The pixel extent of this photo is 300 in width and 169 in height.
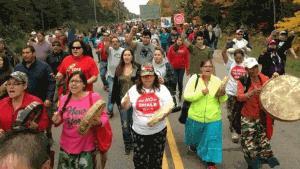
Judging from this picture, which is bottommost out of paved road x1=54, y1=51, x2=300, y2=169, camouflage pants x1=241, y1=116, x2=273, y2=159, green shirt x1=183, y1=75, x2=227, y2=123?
paved road x1=54, y1=51, x2=300, y2=169

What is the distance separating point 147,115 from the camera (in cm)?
612

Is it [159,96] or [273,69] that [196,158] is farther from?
[273,69]

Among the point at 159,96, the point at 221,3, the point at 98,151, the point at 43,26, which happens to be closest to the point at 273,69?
the point at 159,96

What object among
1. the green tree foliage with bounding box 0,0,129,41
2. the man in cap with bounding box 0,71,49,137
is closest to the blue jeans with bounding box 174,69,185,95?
the man in cap with bounding box 0,71,49,137

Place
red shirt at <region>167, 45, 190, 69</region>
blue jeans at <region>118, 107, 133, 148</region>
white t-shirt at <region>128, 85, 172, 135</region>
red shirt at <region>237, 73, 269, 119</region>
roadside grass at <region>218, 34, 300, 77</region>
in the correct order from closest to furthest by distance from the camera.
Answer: white t-shirt at <region>128, 85, 172, 135</region> → red shirt at <region>237, 73, 269, 119</region> → blue jeans at <region>118, 107, 133, 148</region> → red shirt at <region>167, 45, 190, 69</region> → roadside grass at <region>218, 34, 300, 77</region>

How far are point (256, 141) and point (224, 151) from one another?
154 cm

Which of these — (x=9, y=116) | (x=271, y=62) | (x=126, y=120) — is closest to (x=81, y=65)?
(x=126, y=120)

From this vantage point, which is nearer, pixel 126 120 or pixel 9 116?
pixel 9 116

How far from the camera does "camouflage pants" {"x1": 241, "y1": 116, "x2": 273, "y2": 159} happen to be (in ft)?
22.2

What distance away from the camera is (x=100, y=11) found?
346 feet

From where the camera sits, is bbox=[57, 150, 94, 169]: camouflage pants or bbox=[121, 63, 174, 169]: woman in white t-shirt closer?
bbox=[57, 150, 94, 169]: camouflage pants

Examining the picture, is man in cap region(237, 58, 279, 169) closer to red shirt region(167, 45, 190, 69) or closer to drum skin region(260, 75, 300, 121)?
→ drum skin region(260, 75, 300, 121)

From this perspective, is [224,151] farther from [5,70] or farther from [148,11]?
[148,11]

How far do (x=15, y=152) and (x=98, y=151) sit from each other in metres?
3.69
